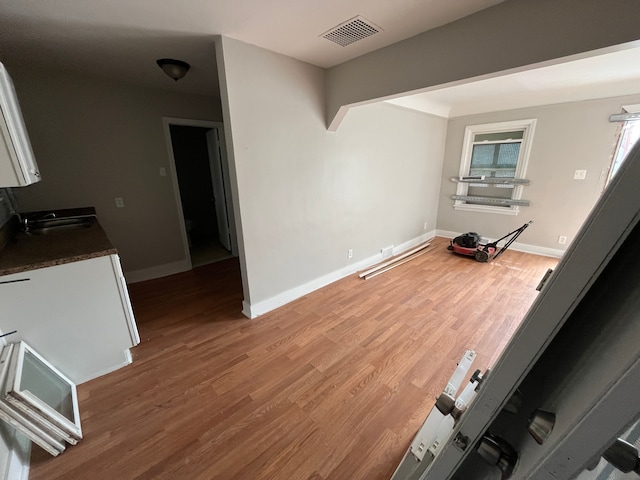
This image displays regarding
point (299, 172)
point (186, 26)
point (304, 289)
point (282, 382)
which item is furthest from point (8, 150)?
point (304, 289)

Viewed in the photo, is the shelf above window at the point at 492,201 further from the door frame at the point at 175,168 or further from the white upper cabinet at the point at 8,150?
the white upper cabinet at the point at 8,150

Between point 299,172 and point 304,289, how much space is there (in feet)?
4.31

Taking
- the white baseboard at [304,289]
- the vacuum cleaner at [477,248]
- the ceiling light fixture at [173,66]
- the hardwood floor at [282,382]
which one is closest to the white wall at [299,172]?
the white baseboard at [304,289]

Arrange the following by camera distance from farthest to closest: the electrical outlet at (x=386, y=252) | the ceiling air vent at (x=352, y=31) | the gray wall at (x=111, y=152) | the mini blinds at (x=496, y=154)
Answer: the mini blinds at (x=496, y=154)
the electrical outlet at (x=386, y=252)
the gray wall at (x=111, y=152)
the ceiling air vent at (x=352, y=31)

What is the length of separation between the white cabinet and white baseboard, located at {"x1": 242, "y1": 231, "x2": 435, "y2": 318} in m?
0.95

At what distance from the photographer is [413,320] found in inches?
95.2

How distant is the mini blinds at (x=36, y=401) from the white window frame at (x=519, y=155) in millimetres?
5601

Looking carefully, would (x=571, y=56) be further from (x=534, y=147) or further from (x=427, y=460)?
(x=534, y=147)

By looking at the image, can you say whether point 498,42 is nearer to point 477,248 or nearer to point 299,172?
point 299,172

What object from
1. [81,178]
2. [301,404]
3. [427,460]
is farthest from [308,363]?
[81,178]

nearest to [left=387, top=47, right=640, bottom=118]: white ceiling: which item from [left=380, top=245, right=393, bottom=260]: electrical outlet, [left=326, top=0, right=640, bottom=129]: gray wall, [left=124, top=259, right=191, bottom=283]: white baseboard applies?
[left=326, top=0, right=640, bottom=129]: gray wall

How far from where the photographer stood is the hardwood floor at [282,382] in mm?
1305

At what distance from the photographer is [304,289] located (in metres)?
2.89

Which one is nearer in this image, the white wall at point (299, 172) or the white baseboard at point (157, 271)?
the white wall at point (299, 172)
